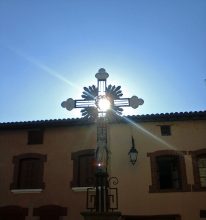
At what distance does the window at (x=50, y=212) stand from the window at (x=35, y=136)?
3.00 meters

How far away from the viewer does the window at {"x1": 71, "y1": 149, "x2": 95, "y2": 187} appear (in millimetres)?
14172

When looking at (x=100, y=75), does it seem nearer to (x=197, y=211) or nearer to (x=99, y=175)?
(x=99, y=175)

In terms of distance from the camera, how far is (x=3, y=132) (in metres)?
15.6

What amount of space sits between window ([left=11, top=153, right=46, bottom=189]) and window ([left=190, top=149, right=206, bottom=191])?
257 inches

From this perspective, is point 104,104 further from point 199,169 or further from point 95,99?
point 199,169

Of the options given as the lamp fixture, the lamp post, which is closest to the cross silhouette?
the lamp post

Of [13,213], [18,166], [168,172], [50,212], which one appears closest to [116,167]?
[168,172]

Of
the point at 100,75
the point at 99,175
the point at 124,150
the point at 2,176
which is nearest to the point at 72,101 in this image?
the point at 100,75

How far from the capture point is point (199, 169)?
13938mm

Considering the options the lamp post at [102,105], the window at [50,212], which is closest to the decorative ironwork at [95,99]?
the lamp post at [102,105]

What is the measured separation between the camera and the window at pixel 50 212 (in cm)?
1370

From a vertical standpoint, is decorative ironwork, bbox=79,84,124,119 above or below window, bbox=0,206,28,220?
above

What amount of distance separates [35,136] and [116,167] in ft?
13.6

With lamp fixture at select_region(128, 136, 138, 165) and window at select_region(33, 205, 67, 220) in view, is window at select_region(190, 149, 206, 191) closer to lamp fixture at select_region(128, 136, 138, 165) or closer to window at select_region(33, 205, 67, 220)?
lamp fixture at select_region(128, 136, 138, 165)
